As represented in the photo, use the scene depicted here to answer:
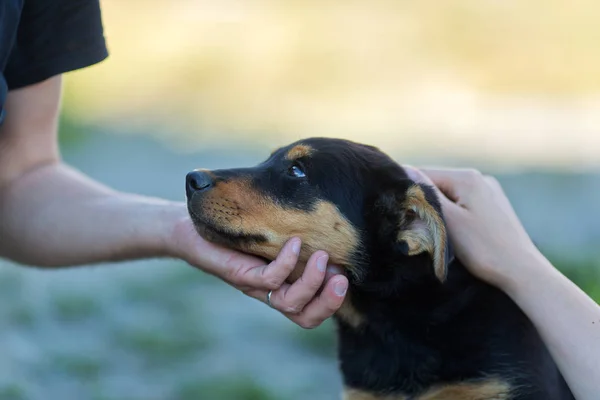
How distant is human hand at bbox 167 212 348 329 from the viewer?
3.18m

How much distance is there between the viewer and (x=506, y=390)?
139 inches

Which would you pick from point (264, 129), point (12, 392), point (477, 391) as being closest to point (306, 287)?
point (477, 391)

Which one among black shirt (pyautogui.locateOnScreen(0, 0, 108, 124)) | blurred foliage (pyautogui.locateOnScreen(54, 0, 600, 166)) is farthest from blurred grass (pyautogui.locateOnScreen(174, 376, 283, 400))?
blurred foliage (pyautogui.locateOnScreen(54, 0, 600, 166))

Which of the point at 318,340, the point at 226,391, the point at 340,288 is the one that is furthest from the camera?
the point at 318,340

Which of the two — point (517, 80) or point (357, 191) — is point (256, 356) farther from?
point (517, 80)

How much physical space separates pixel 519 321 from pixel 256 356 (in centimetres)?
224

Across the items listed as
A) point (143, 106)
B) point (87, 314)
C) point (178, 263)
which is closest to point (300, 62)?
point (143, 106)

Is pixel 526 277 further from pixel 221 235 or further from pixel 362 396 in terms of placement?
pixel 221 235

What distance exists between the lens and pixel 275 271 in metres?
3.18

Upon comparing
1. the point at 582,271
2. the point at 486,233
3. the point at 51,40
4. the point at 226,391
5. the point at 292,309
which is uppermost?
the point at 51,40

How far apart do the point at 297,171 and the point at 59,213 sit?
937mm

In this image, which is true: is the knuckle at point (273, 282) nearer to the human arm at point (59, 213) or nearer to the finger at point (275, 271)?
the finger at point (275, 271)

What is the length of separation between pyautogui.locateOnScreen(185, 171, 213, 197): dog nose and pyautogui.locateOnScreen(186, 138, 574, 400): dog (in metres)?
0.08

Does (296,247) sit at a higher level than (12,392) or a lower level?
higher
